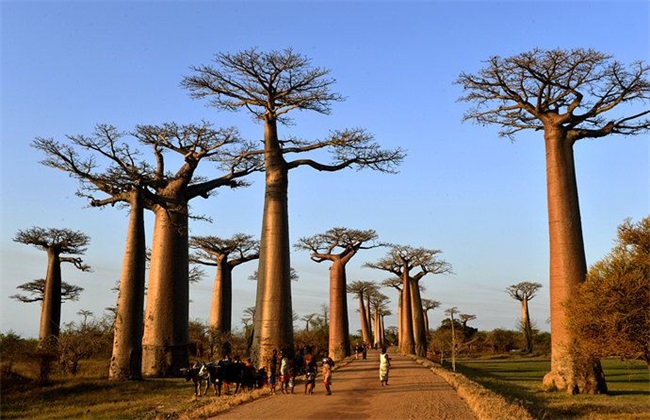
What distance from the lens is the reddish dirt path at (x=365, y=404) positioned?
7.68 m

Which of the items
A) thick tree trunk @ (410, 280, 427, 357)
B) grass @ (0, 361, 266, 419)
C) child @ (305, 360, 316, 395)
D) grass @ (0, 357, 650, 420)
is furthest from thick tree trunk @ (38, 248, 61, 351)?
thick tree trunk @ (410, 280, 427, 357)

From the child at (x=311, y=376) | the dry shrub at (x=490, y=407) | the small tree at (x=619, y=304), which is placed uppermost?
the small tree at (x=619, y=304)

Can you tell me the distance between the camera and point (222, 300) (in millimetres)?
27109

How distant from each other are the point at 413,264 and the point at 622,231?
76.4ft

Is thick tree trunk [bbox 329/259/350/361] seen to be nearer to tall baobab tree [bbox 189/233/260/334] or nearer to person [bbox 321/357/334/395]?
tall baobab tree [bbox 189/233/260/334]

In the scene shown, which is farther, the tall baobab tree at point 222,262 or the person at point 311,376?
the tall baobab tree at point 222,262

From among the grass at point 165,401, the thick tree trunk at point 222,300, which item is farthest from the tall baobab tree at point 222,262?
the grass at point 165,401

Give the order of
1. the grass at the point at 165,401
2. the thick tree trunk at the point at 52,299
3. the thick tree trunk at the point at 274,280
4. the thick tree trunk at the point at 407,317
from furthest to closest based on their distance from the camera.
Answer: the thick tree trunk at the point at 407,317 < the thick tree trunk at the point at 52,299 < the thick tree trunk at the point at 274,280 < the grass at the point at 165,401

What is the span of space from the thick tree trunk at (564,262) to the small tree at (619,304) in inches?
28.7

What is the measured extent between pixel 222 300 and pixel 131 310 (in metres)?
13.7

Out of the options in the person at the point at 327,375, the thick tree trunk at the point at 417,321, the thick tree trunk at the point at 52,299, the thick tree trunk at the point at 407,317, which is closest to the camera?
the person at the point at 327,375

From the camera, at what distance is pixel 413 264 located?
3447 centimetres

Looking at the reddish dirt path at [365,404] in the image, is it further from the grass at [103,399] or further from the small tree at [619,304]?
the small tree at [619,304]

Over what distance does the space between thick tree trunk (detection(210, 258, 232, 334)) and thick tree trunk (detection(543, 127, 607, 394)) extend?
54.6ft
